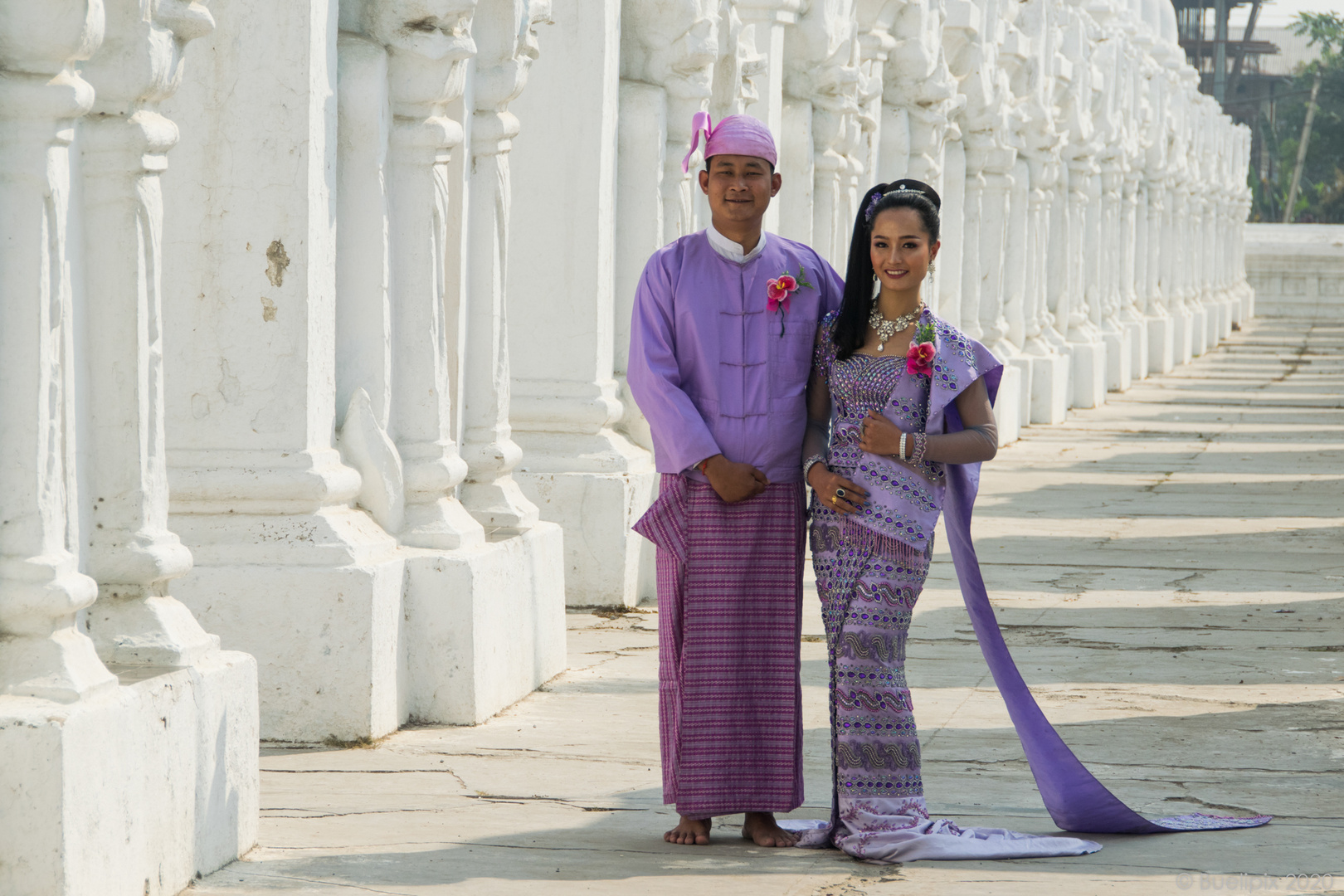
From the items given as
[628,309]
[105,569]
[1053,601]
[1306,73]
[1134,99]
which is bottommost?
[1053,601]

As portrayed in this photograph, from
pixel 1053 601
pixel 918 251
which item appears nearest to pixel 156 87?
pixel 918 251

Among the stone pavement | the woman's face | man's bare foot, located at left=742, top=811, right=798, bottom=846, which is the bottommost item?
the stone pavement

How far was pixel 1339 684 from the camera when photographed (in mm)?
6754

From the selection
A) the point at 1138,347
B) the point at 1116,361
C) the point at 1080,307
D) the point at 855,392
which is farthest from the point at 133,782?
the point at 1138,347

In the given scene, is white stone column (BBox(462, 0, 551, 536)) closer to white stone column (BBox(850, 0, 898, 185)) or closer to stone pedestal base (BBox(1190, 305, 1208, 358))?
white stone column (BBox(850, 0, 898, 185))

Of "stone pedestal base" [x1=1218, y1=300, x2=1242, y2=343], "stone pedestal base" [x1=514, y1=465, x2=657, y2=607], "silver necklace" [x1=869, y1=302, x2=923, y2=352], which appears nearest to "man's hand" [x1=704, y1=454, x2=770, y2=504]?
"silver necklace" [x1=869, y1=302, x2=923, y2=352]

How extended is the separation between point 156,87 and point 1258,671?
452cm

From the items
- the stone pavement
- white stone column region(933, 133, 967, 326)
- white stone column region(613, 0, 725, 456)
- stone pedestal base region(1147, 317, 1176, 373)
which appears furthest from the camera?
stone pedestal base region(1147, 317, 1176, 373)

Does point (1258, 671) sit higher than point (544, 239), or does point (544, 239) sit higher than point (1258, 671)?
point (544, 239)

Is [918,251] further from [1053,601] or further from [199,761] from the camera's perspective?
[1053,601]

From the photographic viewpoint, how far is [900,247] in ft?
14.8

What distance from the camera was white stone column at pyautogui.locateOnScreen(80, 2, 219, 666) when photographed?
13.5ft

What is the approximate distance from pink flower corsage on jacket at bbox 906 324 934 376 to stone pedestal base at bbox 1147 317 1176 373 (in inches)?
996

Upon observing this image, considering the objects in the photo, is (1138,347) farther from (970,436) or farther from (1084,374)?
(970,436)
